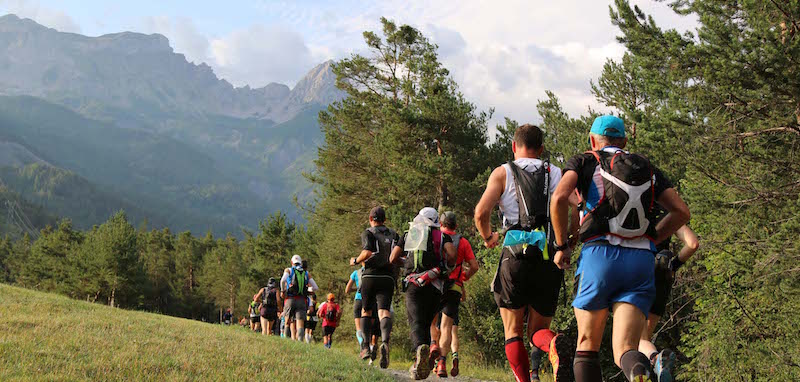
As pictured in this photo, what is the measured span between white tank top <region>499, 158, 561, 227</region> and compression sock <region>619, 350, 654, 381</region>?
1.56 meters

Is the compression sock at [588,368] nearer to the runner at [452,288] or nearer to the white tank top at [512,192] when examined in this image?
the white tank top at [512,192]

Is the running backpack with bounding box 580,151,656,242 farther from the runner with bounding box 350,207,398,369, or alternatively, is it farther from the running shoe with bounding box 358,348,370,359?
the running shoe with bounding box 358,348,370,359

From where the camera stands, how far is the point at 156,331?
9.95m

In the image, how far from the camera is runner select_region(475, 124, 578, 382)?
4.89 metres

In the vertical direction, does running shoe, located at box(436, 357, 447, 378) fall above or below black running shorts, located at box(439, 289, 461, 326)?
below

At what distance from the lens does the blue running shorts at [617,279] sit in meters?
3.85

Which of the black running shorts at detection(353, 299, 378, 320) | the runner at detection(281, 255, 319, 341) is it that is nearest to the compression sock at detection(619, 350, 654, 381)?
the black running shorts at detection(353, 299, 378, 320)

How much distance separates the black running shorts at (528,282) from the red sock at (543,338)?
0.22 metres

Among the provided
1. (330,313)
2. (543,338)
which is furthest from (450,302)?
(330,313)

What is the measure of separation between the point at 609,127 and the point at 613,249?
0.97 m

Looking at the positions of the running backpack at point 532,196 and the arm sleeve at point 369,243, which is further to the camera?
the arm sleeve at point 369,243

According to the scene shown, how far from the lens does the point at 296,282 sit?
43.4 feet

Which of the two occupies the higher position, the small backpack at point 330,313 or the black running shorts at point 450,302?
the black running shorts at point 450,302

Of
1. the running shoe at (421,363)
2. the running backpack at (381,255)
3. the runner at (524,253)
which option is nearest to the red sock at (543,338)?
the runner at (524,253)
